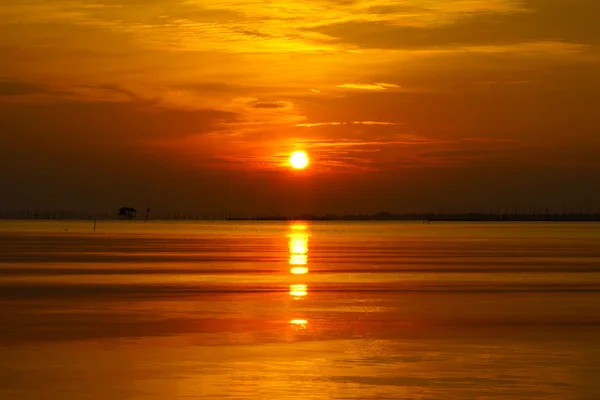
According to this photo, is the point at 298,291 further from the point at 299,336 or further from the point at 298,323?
the point at 299,336

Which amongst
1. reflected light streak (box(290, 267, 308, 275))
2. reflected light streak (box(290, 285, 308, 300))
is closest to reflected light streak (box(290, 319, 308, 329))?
reflected light streak (box(290, 285, 308, 300))

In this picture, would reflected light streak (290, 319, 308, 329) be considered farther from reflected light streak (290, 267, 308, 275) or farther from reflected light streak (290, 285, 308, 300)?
reflected light streak (290, 267, 308, 275)

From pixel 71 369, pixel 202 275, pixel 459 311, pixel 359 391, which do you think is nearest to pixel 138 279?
pixel 202 275

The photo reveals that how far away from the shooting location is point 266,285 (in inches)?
1558

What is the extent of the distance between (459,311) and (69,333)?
1129 cm

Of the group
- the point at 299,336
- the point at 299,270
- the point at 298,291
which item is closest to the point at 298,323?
the point at 299,336

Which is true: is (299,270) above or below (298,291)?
above

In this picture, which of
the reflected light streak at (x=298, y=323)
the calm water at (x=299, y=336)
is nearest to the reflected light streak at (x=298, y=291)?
the calm water at (x=299, y=336)

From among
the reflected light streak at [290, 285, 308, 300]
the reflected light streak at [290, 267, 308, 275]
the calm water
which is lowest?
the calm water

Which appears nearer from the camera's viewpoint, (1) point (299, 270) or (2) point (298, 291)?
(2) point (298, 291)

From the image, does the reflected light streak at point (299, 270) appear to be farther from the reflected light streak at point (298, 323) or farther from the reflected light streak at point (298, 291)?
the reflected light streak at point (298, 323)

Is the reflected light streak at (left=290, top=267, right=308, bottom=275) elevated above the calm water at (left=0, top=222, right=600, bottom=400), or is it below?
above

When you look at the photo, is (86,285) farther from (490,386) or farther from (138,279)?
(490,386)

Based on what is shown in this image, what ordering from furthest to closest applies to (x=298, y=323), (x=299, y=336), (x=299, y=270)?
(x=299, y=270) < (x=298, y=323) < (x=299, y=336)
